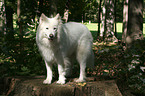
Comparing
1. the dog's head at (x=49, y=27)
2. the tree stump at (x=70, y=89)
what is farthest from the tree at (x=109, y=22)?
the dog's head at (x=49, y=27)

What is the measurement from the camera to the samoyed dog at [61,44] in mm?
3775

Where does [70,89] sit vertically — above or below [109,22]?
below

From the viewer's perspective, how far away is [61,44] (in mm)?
4020

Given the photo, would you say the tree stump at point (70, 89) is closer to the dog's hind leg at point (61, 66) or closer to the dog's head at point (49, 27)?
the dog's hind leg at point (61, 66)

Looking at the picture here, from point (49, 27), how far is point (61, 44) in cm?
51

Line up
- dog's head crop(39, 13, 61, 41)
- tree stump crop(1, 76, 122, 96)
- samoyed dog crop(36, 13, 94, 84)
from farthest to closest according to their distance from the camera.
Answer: tree stump crop(1, 76, 122, 96), samoyed dog crop(36, 13, 94, 84), dog's head crop(39, 13, 61, 41)

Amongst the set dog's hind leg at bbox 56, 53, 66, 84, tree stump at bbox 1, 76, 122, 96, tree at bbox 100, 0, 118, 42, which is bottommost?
tree stump at bbox 1, 76, 122, 96

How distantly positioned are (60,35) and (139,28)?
3512 mm

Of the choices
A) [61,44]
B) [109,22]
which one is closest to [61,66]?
[61,44]

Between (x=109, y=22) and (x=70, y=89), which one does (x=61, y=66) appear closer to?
(x=70, y=89)

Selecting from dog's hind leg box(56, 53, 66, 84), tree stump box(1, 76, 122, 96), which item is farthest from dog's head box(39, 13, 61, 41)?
tree stump box(1, 76, 122, 96)

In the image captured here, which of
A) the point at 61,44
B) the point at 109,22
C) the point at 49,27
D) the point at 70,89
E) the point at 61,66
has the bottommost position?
the point at 70,89

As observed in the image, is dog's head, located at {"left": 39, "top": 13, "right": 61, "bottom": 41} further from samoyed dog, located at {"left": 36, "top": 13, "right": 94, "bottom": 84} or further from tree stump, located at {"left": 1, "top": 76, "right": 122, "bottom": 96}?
tree stump, located at {"left": 1, "top": 76, "right": 122, "bottom": 96}

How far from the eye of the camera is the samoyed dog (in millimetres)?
3775
